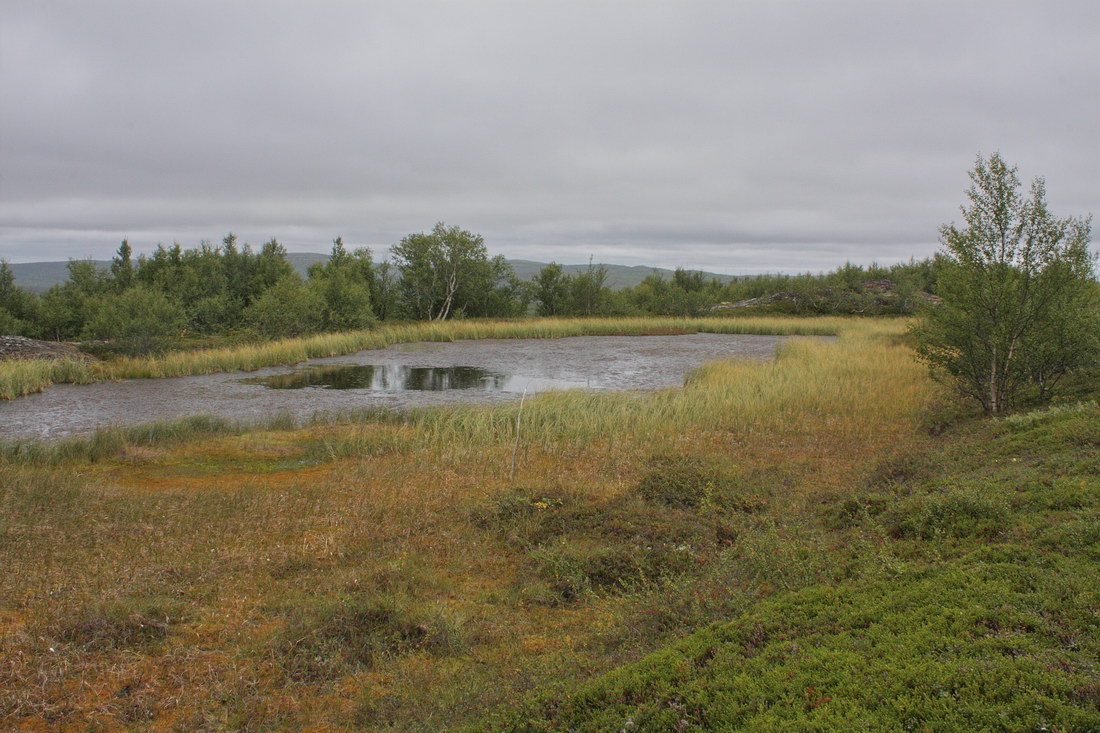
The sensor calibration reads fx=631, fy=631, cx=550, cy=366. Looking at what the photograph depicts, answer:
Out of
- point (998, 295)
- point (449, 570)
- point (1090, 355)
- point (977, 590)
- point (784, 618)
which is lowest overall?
point (449, 570)

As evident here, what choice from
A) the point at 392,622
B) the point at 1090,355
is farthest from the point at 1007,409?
the point at 392,622

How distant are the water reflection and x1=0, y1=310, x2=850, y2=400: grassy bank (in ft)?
6.71

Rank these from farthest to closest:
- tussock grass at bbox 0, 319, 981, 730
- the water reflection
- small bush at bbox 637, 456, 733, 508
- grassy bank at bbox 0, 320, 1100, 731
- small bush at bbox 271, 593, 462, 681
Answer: the water reflection → small bush at bbox 637, 456, 733, 508 → small bush at bbox 271, 593, 462, 681 → tussock grass at bbox 0, 319, 981, 730 → grassy bank at bbox 0, 320, 1100, 731

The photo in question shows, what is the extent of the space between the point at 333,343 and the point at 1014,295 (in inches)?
823

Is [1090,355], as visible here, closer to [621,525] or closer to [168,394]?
[621,525]

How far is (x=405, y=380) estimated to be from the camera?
61.0 feet

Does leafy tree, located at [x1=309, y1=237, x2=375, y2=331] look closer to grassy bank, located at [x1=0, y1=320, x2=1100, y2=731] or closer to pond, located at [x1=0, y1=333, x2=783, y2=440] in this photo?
pond, located at [x1=0, y1=333, x2=783, y2=440]

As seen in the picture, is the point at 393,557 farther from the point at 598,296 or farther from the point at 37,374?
the point at 598,296

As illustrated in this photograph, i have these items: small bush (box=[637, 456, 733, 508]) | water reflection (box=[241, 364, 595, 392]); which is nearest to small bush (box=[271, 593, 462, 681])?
small bush (box=[637, 456, 733, 508])

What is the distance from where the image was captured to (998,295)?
10141 mm

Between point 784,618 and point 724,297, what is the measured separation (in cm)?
4952

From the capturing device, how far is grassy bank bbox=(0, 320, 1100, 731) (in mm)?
2762

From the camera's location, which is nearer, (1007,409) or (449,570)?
(449,570)

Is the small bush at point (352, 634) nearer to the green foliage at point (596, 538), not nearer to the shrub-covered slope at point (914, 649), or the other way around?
the green foliage at point (596, 538)
